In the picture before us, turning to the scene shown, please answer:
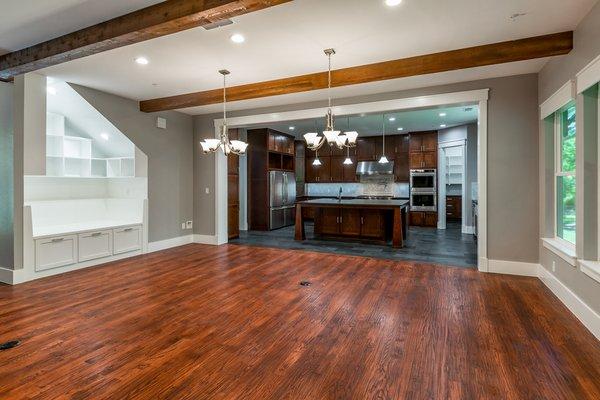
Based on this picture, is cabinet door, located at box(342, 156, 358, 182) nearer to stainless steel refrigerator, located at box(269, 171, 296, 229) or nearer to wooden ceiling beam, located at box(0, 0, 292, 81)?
stainless steel refrigerator, located at box(269, 171, 296, 229)

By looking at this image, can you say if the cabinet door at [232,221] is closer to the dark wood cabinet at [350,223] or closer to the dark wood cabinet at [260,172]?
the dark wood cabinet at [260,172]

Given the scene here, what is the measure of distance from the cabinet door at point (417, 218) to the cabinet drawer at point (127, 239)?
713cm

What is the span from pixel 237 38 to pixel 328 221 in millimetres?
4752

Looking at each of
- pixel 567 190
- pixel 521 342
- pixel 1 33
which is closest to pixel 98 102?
pixel 1 33

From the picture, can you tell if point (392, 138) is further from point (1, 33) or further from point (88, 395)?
point (88, 395)

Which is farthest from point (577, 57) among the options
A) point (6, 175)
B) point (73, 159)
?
point (73, 159)

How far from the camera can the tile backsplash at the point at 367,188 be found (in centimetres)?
992

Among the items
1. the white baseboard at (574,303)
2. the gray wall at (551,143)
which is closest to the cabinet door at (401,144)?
the gray wall at (551,143)

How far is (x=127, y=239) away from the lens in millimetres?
5316

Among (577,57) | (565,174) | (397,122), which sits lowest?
(565,174)

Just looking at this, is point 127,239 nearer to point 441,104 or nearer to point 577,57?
point 441,104

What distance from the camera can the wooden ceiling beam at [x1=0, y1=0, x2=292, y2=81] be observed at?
7.88ft

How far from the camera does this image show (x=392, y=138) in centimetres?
976

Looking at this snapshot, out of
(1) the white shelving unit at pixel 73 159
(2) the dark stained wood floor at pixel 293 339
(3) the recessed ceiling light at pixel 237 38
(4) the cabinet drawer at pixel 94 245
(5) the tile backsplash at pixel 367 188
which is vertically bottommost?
(2) the dark stained wood floor at pixel 293 339
